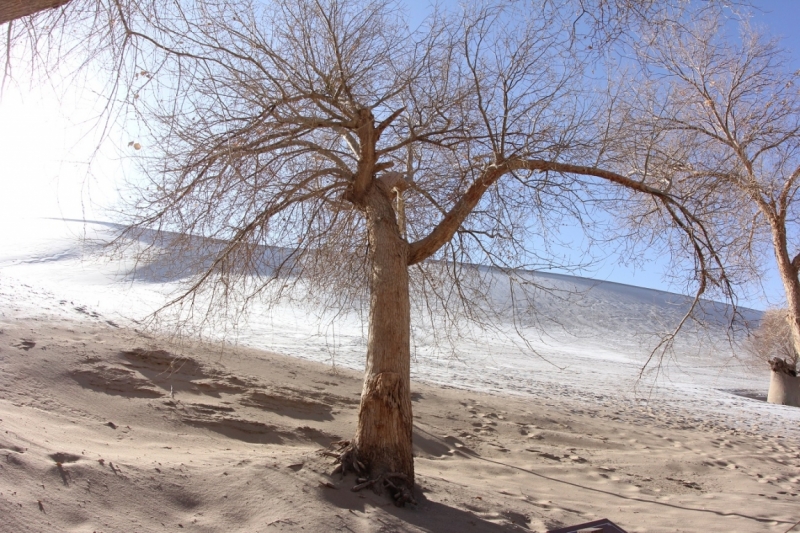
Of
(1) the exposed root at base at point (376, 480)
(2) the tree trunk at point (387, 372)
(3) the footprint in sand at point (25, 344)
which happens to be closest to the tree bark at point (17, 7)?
(2) the tree trunk at point (387, 372)

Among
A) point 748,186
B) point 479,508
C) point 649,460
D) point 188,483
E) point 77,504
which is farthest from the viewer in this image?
point 649,460

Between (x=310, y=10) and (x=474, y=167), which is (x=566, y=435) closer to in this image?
(x=474, y=167)

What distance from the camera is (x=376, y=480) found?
4.44m

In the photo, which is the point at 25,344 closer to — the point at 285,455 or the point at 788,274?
the point at 285,455

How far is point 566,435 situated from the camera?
920 cm

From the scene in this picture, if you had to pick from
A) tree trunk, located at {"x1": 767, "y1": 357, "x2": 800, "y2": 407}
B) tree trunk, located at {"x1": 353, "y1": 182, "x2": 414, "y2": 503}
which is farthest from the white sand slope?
tree trunk, located at {"x1": 767, "y1": 357, "x2": 800, "y2": 407}

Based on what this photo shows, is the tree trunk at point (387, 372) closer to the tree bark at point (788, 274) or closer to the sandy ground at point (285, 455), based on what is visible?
the sandy ground at point (285, 455)

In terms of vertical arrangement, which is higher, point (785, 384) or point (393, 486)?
point (785, 384)

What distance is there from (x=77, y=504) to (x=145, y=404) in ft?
10.7

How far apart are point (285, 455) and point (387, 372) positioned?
1167mm

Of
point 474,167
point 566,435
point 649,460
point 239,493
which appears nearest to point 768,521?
point 649,460

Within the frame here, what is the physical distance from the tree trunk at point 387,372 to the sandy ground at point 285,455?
303 millimetres

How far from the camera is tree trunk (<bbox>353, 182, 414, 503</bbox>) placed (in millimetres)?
4574

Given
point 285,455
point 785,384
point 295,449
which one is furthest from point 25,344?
point 785,384
